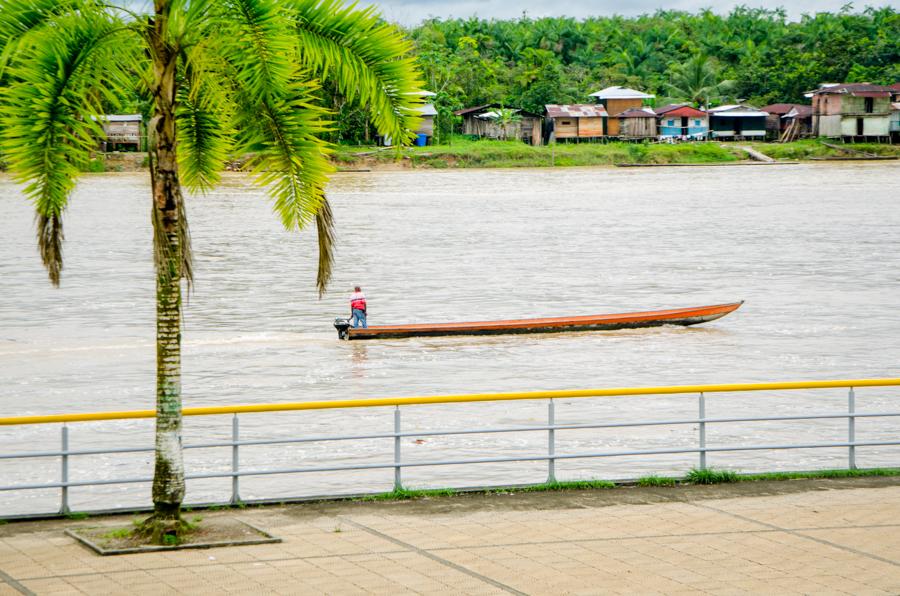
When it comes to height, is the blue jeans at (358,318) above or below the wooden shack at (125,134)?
below

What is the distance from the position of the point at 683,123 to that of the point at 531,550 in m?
112

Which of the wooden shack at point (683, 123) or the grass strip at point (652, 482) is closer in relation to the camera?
the grass strip at point (652, 482)

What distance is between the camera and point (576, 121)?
115 metres

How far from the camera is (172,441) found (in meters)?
10.7

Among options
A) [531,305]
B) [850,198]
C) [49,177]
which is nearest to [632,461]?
[49,177]

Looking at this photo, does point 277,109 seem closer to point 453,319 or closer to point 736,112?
point 453,319

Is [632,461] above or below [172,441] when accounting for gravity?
below

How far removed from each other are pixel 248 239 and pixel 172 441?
2086 inches

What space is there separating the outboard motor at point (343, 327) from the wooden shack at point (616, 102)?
86.7 m

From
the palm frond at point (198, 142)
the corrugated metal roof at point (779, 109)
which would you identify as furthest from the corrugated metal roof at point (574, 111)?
the palm frond at point (198, 142)

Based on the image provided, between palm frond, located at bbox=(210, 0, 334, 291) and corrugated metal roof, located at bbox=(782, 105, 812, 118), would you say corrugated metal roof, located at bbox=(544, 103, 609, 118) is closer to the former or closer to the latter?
corrugated metal roof, located at bbox=(782, 105, 812, 118)

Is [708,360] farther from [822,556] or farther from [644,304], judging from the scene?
[822,556]

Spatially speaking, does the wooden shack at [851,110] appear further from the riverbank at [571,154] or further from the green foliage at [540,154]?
the green foliage at [540,154]

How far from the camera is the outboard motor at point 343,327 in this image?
1329 inches
